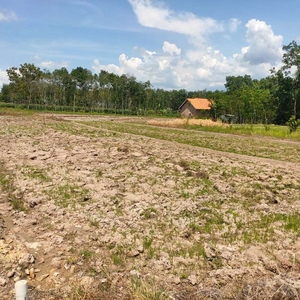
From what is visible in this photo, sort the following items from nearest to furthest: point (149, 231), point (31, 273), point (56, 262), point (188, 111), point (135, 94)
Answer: point (31, 273), point (56, 262), point (149, 231), point (188, 111), point (135, 94)

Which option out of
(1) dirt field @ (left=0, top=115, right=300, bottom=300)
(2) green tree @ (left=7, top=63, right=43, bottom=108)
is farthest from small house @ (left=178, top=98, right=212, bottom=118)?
(1) dirt field @ (left=0, top=115, right=300, bottom=300)

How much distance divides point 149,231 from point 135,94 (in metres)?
83.5

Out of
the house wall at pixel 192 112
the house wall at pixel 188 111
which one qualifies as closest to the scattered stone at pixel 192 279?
the house wall at pixel 192 112

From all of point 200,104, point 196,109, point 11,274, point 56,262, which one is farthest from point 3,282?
point 200,104

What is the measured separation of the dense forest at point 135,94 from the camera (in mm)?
54219

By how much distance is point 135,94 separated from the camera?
87875 mm

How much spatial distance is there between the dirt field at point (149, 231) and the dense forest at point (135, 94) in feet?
135

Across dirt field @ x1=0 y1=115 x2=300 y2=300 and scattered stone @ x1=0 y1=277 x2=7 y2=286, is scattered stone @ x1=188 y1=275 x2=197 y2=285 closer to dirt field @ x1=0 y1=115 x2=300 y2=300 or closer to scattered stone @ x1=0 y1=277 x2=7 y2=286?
dirt field @ x1=0 y1=115 x2=300 y2=300

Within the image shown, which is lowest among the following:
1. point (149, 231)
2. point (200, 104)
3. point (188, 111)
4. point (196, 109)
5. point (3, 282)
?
point (3, 282)

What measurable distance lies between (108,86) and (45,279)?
83712 mm

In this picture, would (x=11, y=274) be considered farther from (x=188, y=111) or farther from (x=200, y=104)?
(x=188, y=111)

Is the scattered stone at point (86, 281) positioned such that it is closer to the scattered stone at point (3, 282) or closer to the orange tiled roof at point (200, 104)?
the scattered stone at point (3, 282)

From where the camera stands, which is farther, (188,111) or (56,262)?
(188,111)

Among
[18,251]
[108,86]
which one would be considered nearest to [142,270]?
[18,251]
